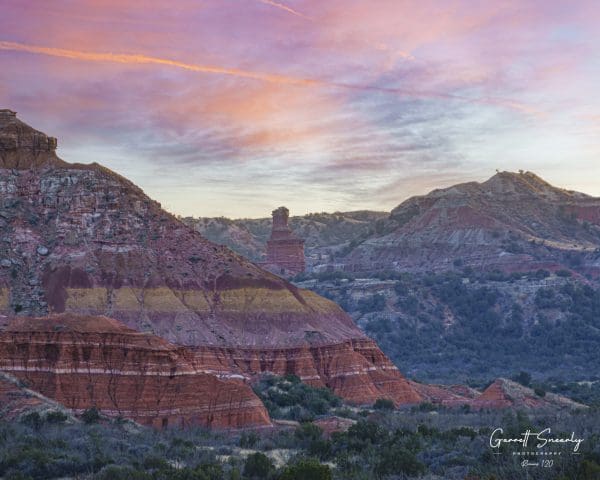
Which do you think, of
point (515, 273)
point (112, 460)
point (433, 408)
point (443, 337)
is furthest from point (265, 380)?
point (515, 273)

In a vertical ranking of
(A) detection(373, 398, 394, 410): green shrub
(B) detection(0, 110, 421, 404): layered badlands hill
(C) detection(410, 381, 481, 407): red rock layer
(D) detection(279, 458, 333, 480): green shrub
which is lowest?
(C) detection(410, 381, 481, 407): red rock layer

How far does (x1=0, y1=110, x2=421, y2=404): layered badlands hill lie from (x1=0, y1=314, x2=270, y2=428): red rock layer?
25.4 feet

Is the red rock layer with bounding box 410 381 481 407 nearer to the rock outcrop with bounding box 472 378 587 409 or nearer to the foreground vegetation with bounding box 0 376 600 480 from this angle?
the rock outcrop with bounding box 472 378 587 409

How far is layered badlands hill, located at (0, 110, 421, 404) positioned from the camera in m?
78.1

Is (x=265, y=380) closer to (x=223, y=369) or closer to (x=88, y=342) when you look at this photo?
(x=223, y=369)

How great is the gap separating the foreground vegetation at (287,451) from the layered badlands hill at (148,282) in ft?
41.1

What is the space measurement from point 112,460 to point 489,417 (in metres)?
34.2

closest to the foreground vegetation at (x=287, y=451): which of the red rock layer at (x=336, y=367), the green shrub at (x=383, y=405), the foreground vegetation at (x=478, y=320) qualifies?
the green shrub at (x=383, y=405)

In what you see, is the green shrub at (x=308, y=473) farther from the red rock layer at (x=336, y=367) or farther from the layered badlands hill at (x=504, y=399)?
the layered badlands hill at (x=504, y=399)

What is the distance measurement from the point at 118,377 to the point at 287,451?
16315mm

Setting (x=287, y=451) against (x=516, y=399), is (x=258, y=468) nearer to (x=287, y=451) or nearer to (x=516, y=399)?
(x=287, y=451)

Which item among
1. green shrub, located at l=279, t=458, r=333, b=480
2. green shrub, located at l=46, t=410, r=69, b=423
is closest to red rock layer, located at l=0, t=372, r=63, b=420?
green shrub, located at l=46, t=410, r=69, b=423

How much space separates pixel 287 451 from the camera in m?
56.0
